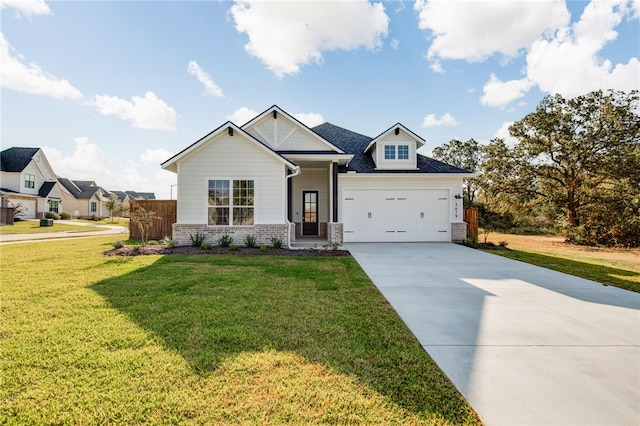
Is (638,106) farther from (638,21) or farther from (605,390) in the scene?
(605,390)

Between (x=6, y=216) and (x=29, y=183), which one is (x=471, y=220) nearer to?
(x=6, y=216)

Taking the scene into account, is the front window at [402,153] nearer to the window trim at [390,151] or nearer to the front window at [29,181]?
the window trim at [390,151]

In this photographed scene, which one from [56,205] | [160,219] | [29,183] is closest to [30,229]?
[160,219]

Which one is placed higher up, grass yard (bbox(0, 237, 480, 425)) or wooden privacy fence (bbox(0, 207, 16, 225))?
wooden privacy fence (bbox(0, 207, 16, 225))

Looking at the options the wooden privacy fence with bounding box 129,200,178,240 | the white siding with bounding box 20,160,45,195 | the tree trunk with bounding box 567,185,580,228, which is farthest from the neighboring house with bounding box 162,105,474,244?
the white siding with bounding box 20,160,45,195

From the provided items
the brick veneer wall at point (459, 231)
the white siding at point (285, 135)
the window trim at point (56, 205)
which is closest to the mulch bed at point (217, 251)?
the white siding at point (285, 135)

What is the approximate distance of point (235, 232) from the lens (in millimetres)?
11328

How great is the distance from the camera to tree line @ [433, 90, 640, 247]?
14.9 meters

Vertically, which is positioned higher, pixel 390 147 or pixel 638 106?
pixel 638 106

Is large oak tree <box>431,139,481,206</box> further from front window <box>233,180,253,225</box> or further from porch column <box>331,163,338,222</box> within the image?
front window <box>233,180,253,225</box>

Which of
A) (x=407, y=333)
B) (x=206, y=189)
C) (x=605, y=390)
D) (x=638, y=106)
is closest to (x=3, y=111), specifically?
(x=206, y=189)

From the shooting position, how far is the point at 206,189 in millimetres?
11250

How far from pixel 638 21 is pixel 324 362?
50.2 ft

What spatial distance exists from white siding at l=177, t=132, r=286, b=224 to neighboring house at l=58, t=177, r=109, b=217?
42.3m
